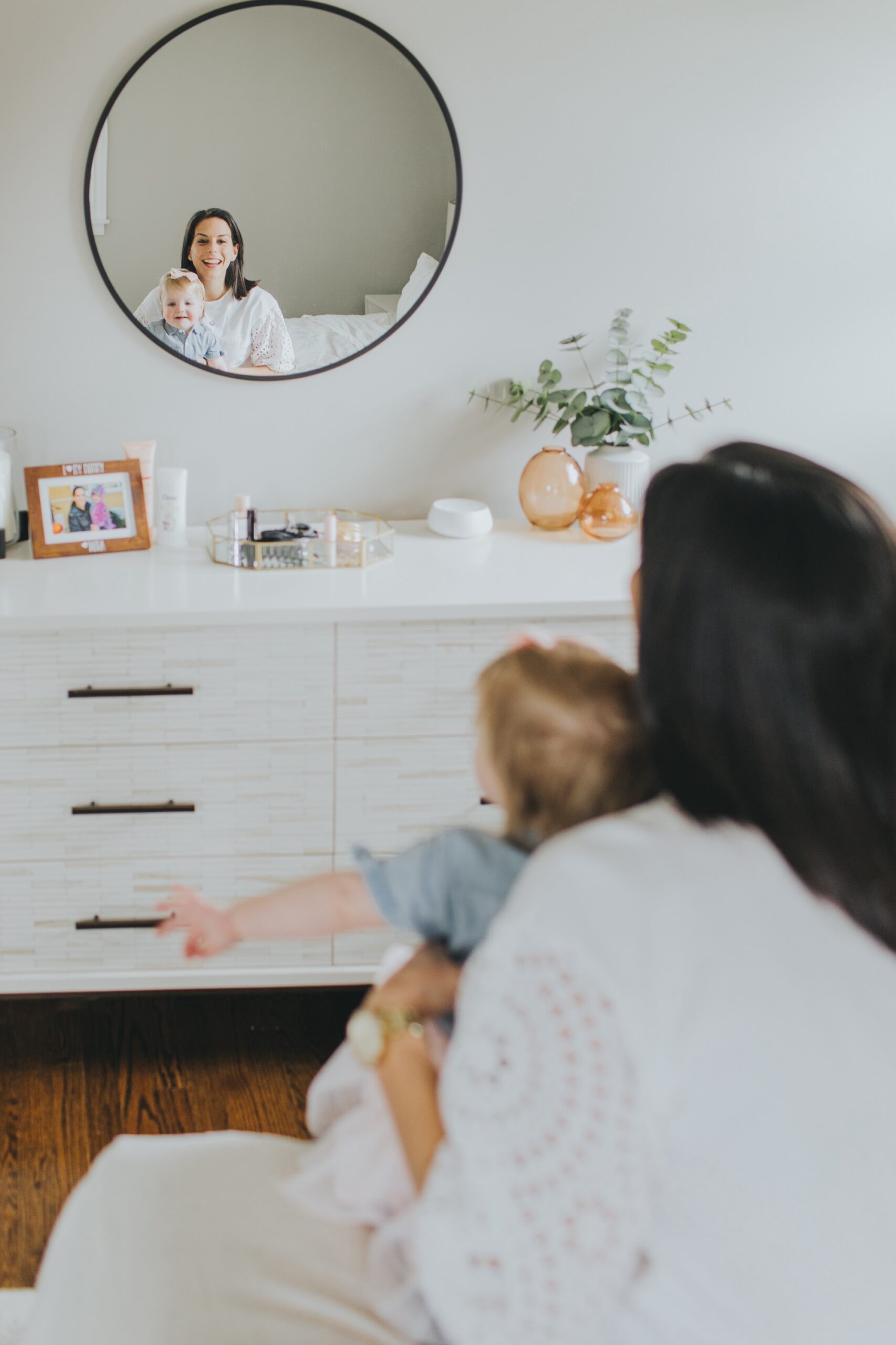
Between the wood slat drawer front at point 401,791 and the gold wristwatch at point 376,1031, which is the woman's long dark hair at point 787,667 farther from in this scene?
the wood slat drawer front at point 401,791

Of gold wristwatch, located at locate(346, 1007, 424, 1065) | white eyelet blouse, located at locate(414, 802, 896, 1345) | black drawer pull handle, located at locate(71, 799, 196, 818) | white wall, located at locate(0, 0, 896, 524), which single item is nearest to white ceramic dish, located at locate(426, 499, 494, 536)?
white wall, located at locate(0, 0, 896, 524)

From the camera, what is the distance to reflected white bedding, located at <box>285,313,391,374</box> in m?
2.07

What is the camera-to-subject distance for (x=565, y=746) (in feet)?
2.93

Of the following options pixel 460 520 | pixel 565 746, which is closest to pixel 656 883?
pixel 565 746

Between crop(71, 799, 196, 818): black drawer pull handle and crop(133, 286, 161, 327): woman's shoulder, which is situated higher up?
crop(133, 286, 161, 327): woman's shoulder

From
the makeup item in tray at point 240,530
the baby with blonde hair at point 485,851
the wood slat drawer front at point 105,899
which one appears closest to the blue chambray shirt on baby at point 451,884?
the baby with blonde hair at point 485,851

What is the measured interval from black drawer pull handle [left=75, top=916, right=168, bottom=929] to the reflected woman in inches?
39.4

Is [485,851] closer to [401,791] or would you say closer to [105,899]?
[401,791]

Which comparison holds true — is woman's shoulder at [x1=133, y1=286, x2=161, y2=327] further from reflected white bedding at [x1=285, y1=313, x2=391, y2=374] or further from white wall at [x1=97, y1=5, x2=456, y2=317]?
reflected white bedding at [x1=285, y1=313, x2=391, y2=374]

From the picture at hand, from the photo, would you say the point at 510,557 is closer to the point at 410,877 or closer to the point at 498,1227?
the point at 410,877

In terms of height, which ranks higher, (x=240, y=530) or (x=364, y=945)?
(x=240, y=530)

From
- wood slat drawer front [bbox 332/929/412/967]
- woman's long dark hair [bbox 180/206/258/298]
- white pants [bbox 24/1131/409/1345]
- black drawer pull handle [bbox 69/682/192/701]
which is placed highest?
woman's long dark hair [bbox 180/206/258/298]

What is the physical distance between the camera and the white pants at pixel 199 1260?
2.55 ft

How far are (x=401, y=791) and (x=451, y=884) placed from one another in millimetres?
884
